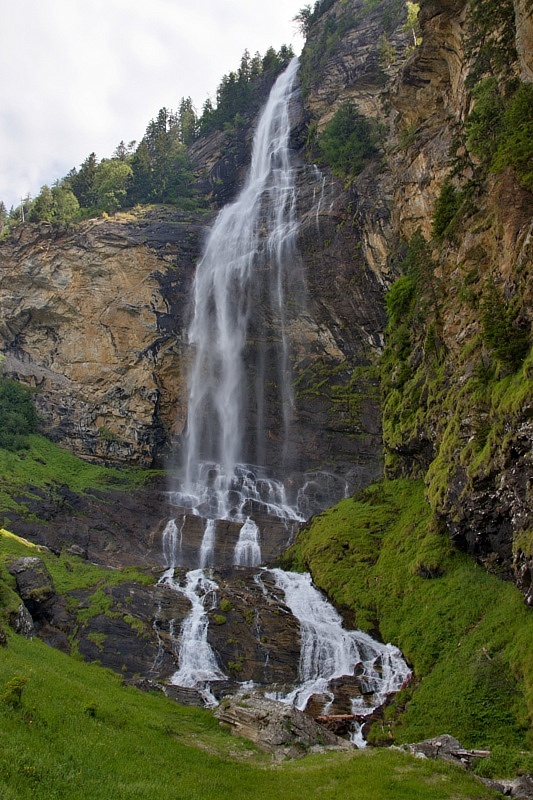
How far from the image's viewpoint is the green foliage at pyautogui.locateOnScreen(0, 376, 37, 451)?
125 ft

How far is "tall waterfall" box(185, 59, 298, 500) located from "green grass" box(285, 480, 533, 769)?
1546 centimetres

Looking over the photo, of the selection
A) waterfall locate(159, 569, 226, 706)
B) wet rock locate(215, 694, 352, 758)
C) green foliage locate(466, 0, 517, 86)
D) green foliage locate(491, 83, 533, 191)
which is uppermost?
green foliage locate(466, 0, 517, 86)

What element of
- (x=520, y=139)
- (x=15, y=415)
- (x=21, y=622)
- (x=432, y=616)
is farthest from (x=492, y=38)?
(x=15, y=415)

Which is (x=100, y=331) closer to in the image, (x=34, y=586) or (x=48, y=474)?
(x=48, y=474)

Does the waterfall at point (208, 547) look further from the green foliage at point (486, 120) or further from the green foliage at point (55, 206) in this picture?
the green foliage at point (55, 206)

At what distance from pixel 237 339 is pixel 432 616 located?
28.4 meters

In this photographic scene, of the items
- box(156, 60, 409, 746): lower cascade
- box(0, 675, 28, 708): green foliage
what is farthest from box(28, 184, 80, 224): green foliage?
box(0, 675, 28, 708): green foliage

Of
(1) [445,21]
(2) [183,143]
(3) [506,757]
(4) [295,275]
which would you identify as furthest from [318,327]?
(2) [183,143]

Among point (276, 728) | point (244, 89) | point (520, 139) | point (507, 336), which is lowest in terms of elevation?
point (276, 728)

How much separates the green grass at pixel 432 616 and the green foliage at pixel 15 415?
2302 cm

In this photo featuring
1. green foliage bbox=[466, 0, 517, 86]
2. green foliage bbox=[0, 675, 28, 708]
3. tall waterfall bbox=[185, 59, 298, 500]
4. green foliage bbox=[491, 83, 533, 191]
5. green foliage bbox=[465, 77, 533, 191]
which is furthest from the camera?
tall waterfall bbox=[185, 59, 298, 500]

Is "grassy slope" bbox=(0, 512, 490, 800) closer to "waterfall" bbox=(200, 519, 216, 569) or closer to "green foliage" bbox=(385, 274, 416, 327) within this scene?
"waterfall" bbox=(200, 519, 216, 569)

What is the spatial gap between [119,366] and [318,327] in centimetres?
1555

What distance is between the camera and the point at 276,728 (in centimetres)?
1284
